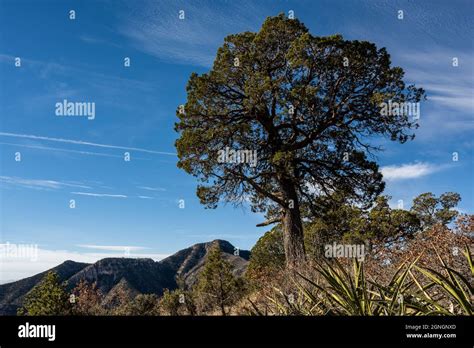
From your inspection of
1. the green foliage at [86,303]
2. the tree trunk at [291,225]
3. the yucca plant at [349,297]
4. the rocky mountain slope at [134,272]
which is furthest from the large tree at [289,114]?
the rocky mountain slope at [134,272]

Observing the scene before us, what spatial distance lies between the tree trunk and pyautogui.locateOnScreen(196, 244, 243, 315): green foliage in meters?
4.51

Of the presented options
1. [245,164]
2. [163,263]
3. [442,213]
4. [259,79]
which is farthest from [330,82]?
[163,263]

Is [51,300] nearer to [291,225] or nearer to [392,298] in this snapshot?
[291,225]

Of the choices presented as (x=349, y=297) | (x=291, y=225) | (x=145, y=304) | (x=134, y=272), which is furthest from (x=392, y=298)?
(x=134, y=272)

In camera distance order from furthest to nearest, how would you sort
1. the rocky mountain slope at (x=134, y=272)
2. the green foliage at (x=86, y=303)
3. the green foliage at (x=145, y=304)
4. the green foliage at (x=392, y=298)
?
the rocky mountain slope at (x=134, y=272) → the green foliage at (x=145, y=304) → the green foliage at (x=86, y=303) → the green foliage at (x=392, y=298)

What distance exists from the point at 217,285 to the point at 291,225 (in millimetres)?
5649

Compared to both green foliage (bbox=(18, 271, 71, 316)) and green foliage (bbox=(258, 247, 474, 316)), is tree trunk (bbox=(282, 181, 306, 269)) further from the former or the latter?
green foliage (bbox=(258, 247, 474, 316))

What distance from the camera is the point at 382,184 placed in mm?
16875

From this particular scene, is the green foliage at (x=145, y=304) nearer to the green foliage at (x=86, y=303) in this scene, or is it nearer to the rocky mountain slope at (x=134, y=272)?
the green foliage at (x=86, y=303)

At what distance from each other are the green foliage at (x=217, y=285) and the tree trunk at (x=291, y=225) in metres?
4.51

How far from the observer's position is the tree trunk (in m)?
16.1

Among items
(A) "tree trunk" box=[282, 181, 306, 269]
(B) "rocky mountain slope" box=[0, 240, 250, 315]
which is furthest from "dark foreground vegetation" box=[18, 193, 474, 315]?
(B) "rocky mountain slope" box=[0, 240, 250, 315]

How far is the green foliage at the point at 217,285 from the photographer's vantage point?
19484 millimetres
